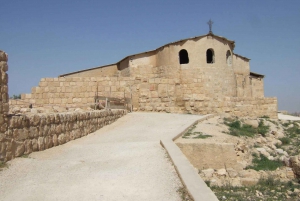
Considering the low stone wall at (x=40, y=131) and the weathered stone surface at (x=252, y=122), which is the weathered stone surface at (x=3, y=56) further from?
the weathered stone surface at (x=252, y=122)

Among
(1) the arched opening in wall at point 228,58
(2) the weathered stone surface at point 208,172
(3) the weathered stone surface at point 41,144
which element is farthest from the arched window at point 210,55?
(3) the weathered stone surface at point 41,144

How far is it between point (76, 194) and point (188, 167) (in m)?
1.87

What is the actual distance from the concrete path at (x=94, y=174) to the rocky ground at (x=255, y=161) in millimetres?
1565

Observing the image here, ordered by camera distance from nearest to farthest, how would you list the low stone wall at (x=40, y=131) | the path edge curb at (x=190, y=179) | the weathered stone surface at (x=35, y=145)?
the path edge curb at (x=190, y=179), the low stone wall at (x=40, y=131), the weathered stone surface at (x=35, y=145)

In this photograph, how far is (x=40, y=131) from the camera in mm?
7059

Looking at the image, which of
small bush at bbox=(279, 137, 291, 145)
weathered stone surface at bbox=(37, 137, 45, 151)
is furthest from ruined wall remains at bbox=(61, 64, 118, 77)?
weathered stone surface at bbox=(37, 137, 45, 151)

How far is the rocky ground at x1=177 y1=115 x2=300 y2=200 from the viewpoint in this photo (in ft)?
21.7

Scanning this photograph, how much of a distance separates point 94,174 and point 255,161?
Result: 598cm

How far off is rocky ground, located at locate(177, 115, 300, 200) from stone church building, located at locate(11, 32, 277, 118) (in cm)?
359

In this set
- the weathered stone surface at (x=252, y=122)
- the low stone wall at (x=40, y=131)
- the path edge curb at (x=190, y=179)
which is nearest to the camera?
the path edge curb at (x=190, y=179)

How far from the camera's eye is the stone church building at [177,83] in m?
16.4

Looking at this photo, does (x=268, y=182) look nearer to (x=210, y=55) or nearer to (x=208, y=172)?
(x=208, y=172)

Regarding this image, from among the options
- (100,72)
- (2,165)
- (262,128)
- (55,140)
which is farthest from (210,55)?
(2,165)

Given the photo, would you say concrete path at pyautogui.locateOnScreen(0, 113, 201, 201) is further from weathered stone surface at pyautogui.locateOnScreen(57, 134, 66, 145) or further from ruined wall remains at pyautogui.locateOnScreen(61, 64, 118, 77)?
ruined wall remains at pyautogui.locateOnScreen(61, 64, 118, 77)
